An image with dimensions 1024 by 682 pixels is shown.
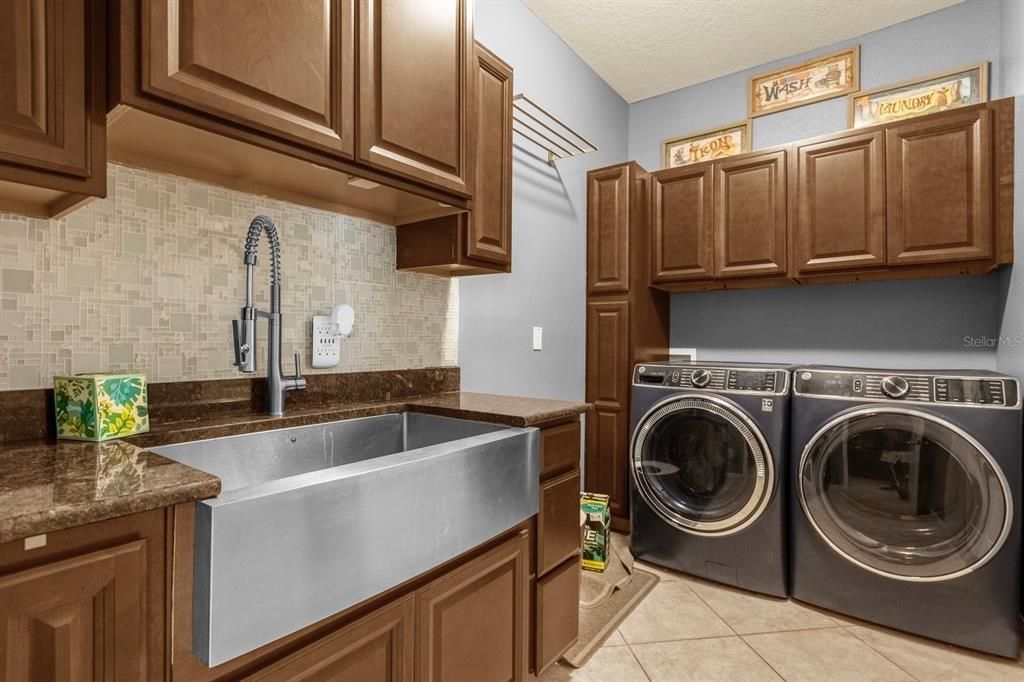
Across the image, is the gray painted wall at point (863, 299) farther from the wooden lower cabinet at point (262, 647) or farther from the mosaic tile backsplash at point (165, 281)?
the mosaic tile backsplash at point (165, 281)

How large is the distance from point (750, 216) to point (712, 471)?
53.6 inches

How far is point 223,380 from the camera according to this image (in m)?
1.33

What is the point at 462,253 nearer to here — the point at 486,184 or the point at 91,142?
the point at 486,184

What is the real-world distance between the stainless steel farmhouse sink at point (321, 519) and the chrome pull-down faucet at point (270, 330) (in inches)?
4.8

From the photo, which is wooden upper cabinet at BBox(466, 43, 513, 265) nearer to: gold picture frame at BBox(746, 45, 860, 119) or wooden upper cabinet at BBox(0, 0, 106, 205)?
wooden upper cabinet at BBox(0, 0, 106, 205)

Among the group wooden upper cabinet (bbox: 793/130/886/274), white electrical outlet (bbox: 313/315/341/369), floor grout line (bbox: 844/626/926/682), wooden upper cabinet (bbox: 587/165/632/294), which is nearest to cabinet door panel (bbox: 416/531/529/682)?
white electrical outlet (bbox: 313/315/341/369)

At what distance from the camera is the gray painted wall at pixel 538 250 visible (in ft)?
7.28

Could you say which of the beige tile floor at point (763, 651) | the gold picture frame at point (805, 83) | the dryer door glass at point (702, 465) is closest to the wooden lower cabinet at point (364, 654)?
the beige tile floor at point (763, 651)

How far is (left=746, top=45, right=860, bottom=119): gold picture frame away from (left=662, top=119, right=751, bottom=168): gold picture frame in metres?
0.12

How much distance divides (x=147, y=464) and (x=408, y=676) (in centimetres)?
65

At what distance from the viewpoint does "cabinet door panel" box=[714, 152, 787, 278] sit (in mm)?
2543

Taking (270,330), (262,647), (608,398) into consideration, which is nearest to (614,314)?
(608,398)

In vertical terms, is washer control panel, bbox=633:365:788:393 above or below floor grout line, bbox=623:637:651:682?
above

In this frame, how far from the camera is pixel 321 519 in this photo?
810mm
